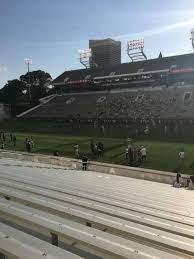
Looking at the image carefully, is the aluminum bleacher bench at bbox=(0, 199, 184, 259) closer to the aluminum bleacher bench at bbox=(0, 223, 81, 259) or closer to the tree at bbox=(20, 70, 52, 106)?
the aluminum bleacher bench at bbox=(0, 223, 81, 259)

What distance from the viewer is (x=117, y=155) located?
30844 millimetres

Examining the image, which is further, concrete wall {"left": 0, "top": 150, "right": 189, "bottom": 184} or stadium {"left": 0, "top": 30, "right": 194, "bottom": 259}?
concrete wall {"left": 0, "top": 150, "right": 189, "bottom": 184}

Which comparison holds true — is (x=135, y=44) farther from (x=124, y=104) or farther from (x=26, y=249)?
(x=26, y=249)

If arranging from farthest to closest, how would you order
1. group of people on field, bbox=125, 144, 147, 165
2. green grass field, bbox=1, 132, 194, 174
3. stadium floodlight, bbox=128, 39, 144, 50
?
stadium floodlight, bbox=128, 39, 144, 50, group of people on field, bbox=125, 144, 147, 165, green grass field, bbox=1, 132, 194, 174

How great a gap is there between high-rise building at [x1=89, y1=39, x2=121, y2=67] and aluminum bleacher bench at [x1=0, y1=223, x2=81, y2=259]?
4844 inches

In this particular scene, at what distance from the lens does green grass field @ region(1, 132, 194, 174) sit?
2695 cm

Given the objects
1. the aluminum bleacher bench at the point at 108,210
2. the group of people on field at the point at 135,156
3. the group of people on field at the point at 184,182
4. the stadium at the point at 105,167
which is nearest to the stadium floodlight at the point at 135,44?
the stadium at the point at 105,167

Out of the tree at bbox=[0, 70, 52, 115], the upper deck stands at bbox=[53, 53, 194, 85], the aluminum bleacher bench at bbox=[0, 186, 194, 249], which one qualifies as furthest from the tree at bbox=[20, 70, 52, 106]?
the aluminum bleacher bench at bbox=[0, 186, 194, 249]

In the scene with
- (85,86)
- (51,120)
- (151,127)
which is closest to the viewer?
(151,127)

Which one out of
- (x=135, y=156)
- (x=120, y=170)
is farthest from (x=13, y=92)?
(x=120, y=170)

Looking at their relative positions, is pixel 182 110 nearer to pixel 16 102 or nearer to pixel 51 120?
pixel 51 120

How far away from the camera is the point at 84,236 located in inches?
153

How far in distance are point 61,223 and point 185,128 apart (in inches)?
1608

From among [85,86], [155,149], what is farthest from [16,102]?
[155,149]
